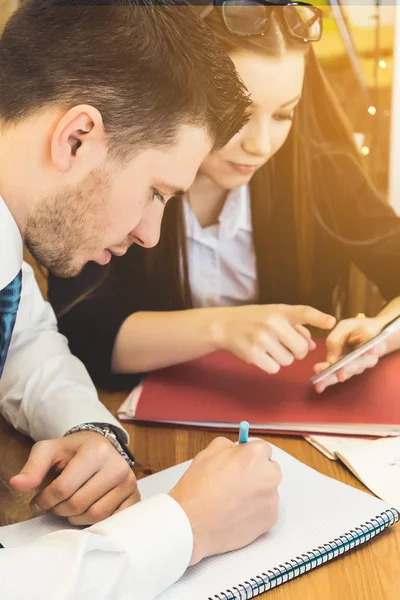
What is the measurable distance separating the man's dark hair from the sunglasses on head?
0.53 feet

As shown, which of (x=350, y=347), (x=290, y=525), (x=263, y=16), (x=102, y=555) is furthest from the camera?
(x=350, y=347)

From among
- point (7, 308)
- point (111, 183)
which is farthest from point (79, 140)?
point (7, 308)

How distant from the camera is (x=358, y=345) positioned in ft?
4.06

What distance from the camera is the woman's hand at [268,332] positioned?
3.98 ft

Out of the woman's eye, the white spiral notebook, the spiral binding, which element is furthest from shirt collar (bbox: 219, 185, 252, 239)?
the spiral binding

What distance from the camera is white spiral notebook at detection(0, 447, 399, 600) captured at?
2.67 feet

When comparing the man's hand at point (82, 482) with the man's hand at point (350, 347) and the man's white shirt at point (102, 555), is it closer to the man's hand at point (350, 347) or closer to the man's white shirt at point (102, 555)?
the man's white shirt at point (102, 555)

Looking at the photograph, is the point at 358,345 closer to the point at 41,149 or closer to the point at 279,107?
the point at 279,107

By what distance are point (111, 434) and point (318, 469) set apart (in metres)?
0.28

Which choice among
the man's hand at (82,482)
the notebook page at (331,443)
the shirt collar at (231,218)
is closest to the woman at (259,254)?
the shirt collar at (231,218)

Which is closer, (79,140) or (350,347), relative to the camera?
(79,140)

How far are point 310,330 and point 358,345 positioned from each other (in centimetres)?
8

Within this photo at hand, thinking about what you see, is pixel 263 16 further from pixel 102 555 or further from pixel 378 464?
pixel 102 555

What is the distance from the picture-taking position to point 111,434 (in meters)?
1.05
